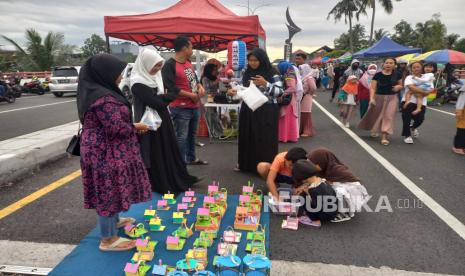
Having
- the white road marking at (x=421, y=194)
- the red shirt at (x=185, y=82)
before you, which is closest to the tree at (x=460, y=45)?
the white road marking at (x=421, y=194)

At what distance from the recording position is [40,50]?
2542 cm

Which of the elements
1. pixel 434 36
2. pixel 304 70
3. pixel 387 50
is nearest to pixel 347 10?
pixel 434 36

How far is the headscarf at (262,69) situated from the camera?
13.4 ft

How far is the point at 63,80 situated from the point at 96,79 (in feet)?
52.8

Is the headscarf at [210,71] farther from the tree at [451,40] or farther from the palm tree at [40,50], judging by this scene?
the tree at [451,40]

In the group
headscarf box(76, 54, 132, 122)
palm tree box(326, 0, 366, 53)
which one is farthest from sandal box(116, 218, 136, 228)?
palm tree box(326, 0, 366, 53)

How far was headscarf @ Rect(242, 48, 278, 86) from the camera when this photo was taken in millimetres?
4070

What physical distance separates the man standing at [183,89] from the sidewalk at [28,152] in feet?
7.33

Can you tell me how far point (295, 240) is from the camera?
2979 millimetres

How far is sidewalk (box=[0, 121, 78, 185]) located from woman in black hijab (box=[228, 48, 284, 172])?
309 cm

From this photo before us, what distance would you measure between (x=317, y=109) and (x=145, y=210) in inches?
376

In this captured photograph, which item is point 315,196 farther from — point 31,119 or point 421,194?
point 31,119

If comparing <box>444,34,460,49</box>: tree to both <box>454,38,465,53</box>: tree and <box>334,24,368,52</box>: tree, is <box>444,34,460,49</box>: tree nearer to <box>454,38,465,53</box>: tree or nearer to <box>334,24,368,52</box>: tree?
<box>454,38,465,53</box>: tree

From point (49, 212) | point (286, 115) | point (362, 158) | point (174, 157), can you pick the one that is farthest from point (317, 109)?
point (49, 212)
